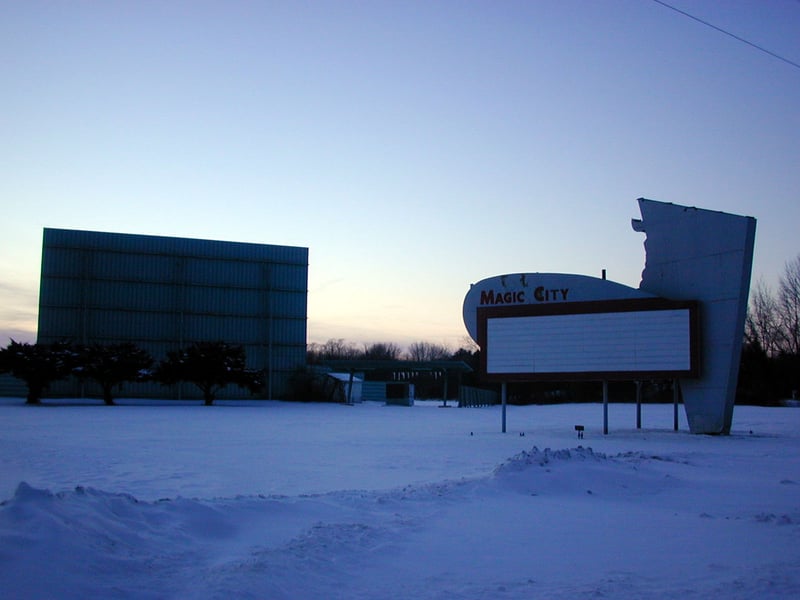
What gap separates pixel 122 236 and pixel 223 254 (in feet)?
24.8

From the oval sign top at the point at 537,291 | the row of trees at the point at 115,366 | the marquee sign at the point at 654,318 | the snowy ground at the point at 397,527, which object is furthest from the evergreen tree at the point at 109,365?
the snowy ground at the point at 397,527

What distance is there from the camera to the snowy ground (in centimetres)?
666

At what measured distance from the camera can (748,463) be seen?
16734 millimetres

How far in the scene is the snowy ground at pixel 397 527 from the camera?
6660 millimetres

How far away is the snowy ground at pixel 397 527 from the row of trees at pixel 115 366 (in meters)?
32.8

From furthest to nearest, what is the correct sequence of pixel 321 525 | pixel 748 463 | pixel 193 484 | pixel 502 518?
1. pixel 748 463
2. pixel 193 484
3. pixel 502 518
4. pixel 321 525

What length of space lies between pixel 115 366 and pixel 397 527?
43797mm

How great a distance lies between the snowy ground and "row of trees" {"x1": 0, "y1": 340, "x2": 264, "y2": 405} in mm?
32765

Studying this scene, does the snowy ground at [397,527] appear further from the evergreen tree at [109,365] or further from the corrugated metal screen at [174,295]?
the corrugated metal screen at [174,295]

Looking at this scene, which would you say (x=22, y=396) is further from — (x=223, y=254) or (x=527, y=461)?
(x=527, y=461)

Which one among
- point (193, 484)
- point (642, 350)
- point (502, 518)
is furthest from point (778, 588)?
point (642, 350)

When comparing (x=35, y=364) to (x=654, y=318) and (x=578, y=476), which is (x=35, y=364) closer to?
(x=654, y=318)

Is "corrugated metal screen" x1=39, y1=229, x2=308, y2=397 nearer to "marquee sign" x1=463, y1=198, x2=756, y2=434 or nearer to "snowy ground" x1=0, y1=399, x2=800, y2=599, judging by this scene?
"marquee sign" x1=463, y1=198, x2=756, y2=434

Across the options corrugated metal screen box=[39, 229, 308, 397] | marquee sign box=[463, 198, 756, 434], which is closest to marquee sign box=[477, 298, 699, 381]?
marquee sign box=[463, 198, 756, 434]
